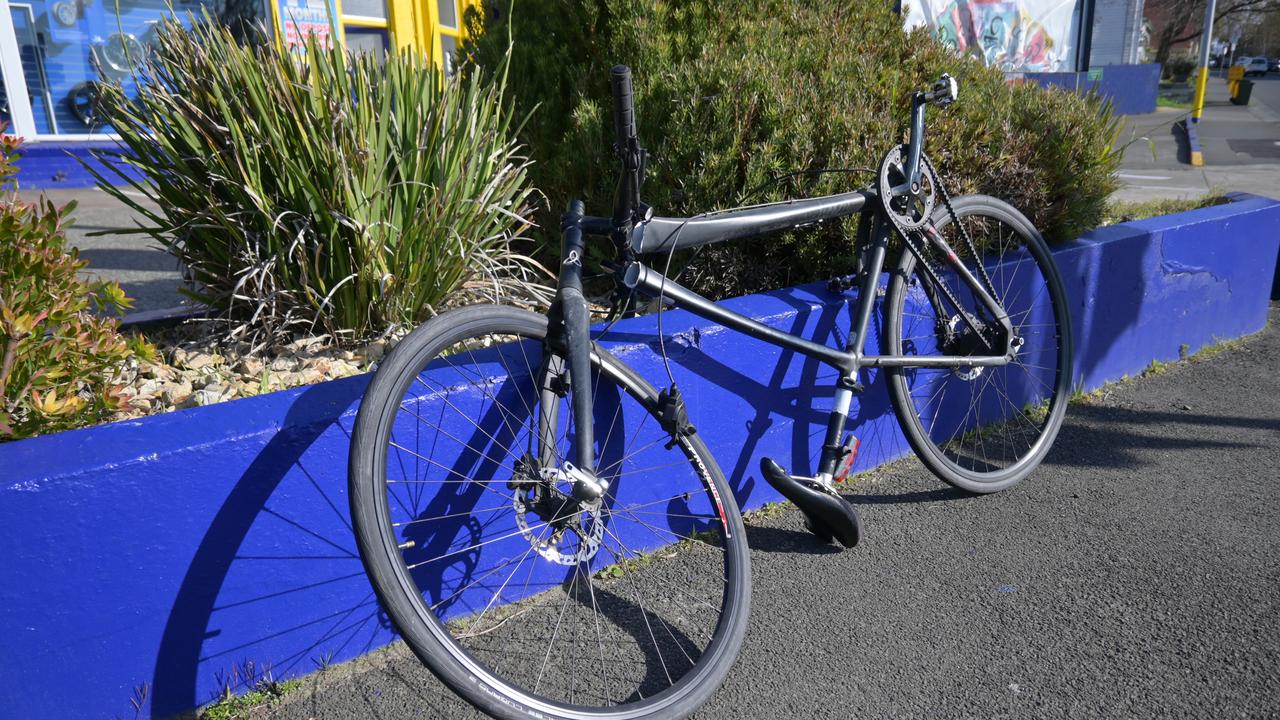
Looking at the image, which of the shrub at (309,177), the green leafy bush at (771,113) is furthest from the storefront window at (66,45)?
the shrub at (309,177)

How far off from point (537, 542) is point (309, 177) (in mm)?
1532

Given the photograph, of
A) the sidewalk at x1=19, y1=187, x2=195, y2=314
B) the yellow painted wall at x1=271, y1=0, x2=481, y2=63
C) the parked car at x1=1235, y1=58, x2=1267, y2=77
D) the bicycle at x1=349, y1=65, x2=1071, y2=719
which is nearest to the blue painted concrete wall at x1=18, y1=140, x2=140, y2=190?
the sidewalk at x1=19, y1=187, x2=195, y2=314

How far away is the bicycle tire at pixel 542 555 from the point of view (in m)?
2.07

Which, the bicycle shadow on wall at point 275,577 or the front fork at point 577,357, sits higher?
the front fork at point 577,357

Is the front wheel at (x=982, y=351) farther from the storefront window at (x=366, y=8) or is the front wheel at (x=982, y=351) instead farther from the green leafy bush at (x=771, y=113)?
the storefront window at (x=366, y=8)

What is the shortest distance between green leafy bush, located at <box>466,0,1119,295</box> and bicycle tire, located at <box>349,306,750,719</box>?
1.22 metres

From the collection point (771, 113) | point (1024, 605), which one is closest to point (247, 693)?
point (1024, 605)

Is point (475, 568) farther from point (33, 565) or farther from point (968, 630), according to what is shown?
point (968, 630)

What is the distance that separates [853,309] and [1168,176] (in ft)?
45.1

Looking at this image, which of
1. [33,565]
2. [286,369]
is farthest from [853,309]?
[33,565]

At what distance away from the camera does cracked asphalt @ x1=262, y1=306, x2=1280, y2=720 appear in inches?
97.6

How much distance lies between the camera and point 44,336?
8.25ft

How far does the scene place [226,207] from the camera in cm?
325

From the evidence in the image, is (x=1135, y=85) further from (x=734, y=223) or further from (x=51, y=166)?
(x=734, y=223)
